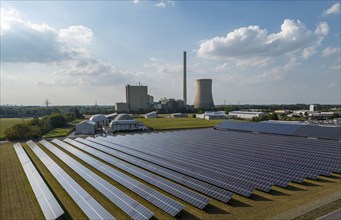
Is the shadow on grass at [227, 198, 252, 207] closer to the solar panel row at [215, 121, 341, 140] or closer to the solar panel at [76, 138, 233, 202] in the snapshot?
the solar panel at [76, 138, 233, 202]

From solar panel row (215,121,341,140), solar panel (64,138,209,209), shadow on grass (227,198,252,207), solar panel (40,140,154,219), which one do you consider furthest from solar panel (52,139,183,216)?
solar panel row (215,121,341,140)

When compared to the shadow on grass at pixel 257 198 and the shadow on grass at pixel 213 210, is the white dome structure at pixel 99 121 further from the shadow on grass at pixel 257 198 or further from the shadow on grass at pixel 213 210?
the shadow on grass at pixel 257 198

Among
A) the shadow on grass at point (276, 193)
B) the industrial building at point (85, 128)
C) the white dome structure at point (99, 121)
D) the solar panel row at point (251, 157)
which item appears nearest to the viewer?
the shadow on grass at point (276, 193)

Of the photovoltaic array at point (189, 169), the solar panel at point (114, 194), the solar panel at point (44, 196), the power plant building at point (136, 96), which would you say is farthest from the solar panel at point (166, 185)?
the power plant building at point (136, 96)

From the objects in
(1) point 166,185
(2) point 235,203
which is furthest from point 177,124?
(2) point 235,203

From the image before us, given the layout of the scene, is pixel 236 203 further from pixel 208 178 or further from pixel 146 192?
pixel 146 192

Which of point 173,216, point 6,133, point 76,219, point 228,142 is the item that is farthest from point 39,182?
point 6,133
